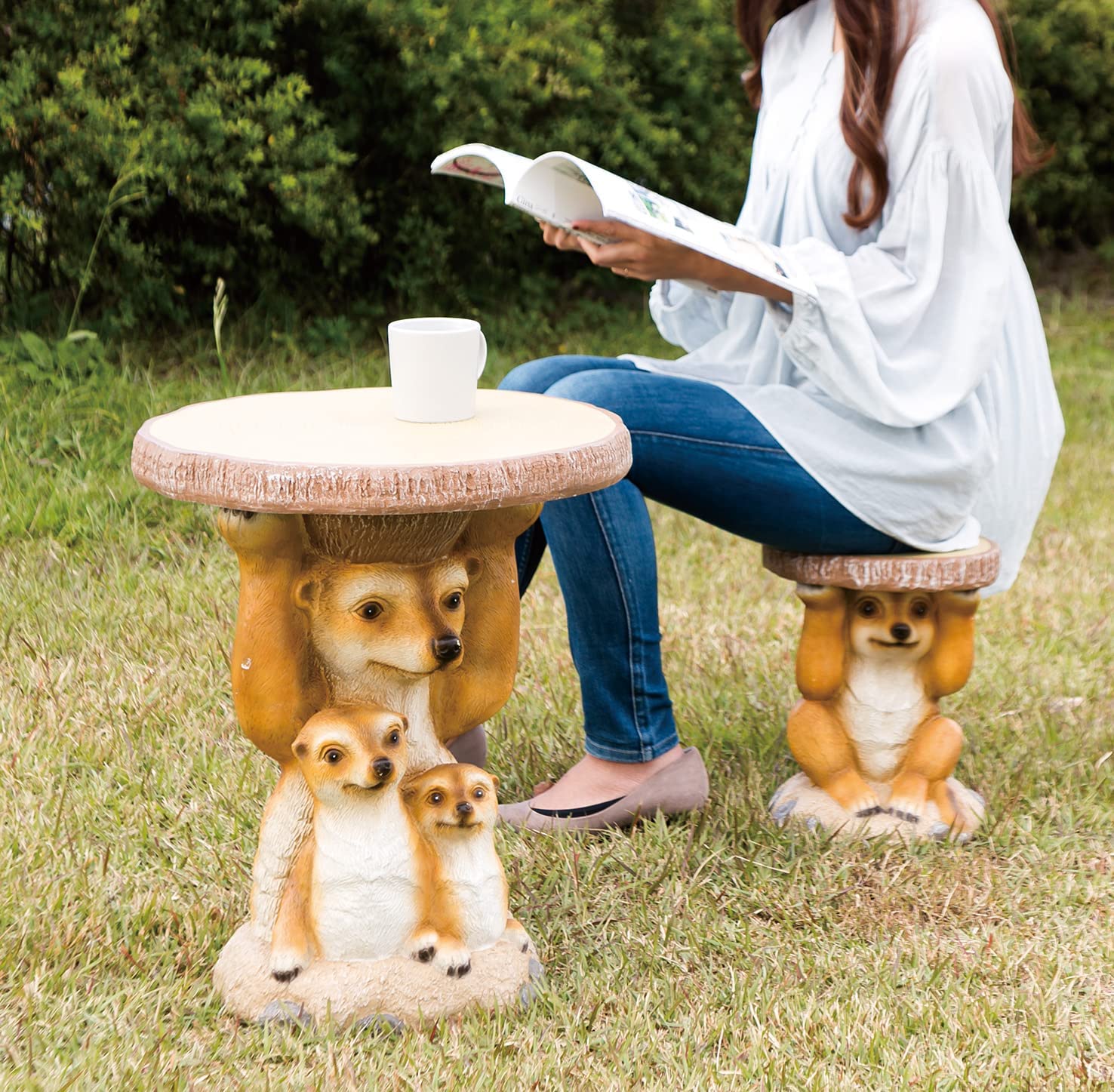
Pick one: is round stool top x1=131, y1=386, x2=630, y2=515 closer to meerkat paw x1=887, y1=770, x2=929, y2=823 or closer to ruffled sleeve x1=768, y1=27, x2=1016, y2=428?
ruffled sleeve x1=768, y1=27, x2=1016, y2=428

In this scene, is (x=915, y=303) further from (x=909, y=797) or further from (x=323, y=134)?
(x=323, y=134)

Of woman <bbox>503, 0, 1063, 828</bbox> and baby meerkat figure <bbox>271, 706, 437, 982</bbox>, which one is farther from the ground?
woman <bbox>503, 0, 1063, 828</bbox>

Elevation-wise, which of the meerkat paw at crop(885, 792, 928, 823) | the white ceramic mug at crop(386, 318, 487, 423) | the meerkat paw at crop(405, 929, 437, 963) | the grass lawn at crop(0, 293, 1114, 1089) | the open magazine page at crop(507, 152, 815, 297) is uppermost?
the open magazine page at crop(507, 152, 815, 297)

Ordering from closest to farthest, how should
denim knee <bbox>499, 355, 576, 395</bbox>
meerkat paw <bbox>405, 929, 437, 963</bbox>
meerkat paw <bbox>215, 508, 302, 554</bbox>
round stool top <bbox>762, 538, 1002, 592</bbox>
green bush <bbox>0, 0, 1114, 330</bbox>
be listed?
1. meerkat paw <bbox>215, 508, 302, 554</bbox>
2. meerkat paw <bbox>405, 929, 437, 963</bbox>
3. round stool top <bbox>762, 538, 1002, 592</bbox>
4. denim knee <bbox>499, 355, 576, 395</bbox>
5. green bush <bbox>0, 0, 1114, 330</bbox>

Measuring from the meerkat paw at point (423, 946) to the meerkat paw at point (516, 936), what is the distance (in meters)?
0.11

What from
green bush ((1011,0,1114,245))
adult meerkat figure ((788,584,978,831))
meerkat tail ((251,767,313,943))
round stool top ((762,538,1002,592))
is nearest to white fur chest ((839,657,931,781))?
adult meerkat figure ((788,584,978,831))

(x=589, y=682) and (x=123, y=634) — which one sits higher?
(x=589, y=682)

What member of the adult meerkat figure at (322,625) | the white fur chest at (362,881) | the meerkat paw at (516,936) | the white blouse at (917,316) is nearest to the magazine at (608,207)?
the white blouse at (917,316)

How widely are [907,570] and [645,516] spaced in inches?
17.7

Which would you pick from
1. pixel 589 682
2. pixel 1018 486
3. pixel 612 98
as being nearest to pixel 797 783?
pixel 589 682

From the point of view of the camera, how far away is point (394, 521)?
174 centimetres

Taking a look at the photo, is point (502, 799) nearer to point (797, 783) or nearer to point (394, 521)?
point (797, 783)

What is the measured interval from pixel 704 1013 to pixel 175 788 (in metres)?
1.12

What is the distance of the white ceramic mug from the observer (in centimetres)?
174
